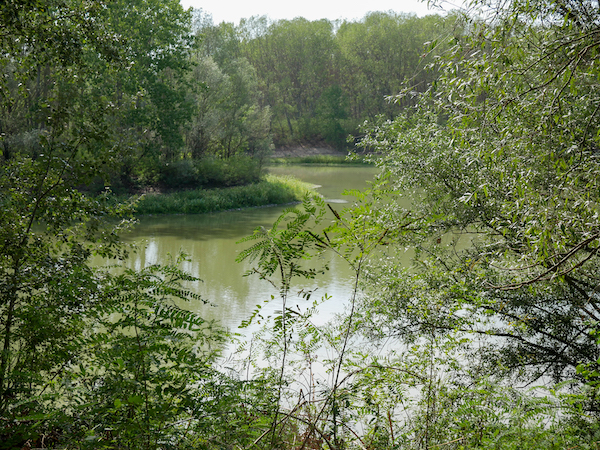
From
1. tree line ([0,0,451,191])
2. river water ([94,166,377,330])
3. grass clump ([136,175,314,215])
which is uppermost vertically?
tree line ([0,0,451,191])

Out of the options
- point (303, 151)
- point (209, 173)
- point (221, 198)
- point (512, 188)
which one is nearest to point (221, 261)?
point (221, 198)

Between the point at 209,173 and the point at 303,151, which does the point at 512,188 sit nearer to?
the point at 209,173

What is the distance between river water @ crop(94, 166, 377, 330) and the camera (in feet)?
32.6

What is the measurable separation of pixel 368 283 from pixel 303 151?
51194mm

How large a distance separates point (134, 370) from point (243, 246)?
13.0 meters

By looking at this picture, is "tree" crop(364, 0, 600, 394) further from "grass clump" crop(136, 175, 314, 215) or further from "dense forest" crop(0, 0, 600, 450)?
"grass clump" crop(136, 175, 314, 215)

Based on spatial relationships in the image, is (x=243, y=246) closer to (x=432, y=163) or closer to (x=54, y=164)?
(x=432, y=163)

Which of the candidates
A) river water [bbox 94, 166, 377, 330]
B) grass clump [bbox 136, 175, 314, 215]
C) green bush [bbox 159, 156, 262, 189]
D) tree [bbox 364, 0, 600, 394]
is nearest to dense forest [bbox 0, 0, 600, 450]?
tree [bbox 364, 0, 600, 394]

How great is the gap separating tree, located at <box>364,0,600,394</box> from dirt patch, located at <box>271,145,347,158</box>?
1828 inches

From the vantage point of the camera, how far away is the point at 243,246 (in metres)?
Answer: 15.9

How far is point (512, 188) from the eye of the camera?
15.6ft

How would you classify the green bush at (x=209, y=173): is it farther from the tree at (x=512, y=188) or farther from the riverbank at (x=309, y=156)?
the riverbank at (x=309, y=156)

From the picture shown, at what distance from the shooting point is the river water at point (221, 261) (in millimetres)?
9922

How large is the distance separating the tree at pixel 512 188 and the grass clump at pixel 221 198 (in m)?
13.8
